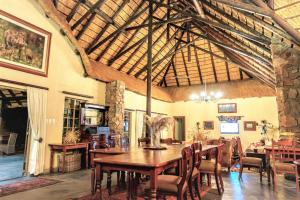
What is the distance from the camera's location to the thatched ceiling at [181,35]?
5.26 m

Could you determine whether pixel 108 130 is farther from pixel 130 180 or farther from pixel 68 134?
pixel 130 180

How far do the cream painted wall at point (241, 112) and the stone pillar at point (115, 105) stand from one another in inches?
219

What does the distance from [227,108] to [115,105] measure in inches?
265

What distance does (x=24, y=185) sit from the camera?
436cm

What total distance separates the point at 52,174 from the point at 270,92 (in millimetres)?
10256

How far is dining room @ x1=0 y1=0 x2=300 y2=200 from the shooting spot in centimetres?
361

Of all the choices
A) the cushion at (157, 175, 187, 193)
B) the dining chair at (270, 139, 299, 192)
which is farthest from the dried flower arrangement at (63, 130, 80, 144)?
the dining chair at (270, 139, 299, 192)

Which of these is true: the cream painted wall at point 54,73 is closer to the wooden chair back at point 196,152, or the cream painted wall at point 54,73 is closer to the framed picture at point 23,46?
the framed picture at point 23,46

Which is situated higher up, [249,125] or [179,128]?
[249,125]

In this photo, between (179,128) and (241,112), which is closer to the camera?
(241,112)

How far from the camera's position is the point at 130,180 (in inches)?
136

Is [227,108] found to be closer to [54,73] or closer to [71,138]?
[71,138]

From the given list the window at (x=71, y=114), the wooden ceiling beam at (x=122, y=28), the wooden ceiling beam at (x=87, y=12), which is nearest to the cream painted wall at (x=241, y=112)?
the wooden ceiling beam at (x=122, y=28)

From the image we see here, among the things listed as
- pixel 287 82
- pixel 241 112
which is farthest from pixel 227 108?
pixel 287 82
